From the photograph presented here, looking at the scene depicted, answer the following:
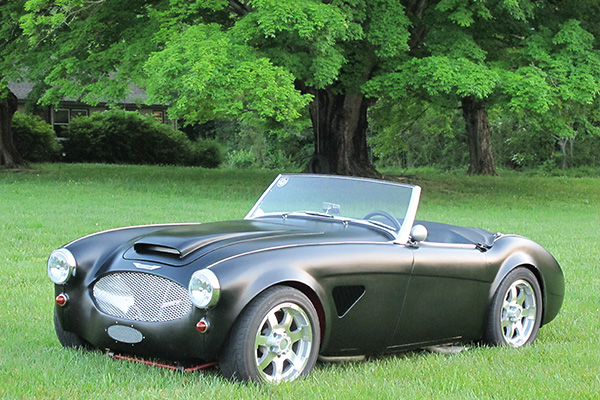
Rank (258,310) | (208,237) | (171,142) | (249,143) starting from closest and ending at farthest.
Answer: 1. (258,310)
2. (208,237)
3. (171,142)
4. (249,143)

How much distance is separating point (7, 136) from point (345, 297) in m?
27.7

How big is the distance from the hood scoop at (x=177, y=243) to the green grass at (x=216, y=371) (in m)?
0.70

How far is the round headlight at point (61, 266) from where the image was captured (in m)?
5.25

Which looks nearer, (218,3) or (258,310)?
(258,310)

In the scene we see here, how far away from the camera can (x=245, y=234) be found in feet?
17.2

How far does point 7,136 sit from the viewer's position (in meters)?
30.4

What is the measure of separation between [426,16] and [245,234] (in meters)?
20.6

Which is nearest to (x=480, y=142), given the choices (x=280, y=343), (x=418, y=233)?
(x=418, y=233)

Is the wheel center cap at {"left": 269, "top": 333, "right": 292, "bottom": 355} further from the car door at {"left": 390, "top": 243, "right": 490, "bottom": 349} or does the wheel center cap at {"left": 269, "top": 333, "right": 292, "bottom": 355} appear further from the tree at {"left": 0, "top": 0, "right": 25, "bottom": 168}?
the tree at {"left": 0, "top": 0, "right": 25, "bottom": 168}

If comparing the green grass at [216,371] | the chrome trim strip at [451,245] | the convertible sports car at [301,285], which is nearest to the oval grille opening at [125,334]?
the convertible sports car at [301,285]

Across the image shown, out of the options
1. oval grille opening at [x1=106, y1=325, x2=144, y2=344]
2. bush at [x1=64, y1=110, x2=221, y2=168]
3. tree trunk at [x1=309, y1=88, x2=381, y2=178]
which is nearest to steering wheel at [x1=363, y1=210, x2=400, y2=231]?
oval grille opening at [x1=106, y1=325, x2=144, y2=344]

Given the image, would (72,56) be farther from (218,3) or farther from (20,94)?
(20,94)

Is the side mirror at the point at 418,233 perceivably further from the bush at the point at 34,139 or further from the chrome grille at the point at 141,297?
the bush at the point at 34,139

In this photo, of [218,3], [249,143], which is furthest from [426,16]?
[249,143]
